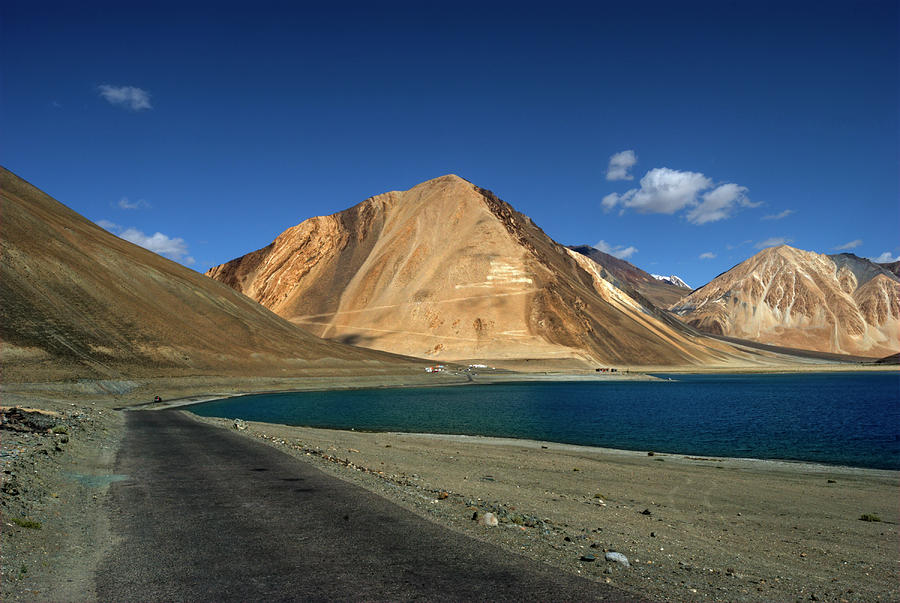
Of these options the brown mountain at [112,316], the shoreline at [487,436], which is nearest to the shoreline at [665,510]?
the shoreline at [487,436]

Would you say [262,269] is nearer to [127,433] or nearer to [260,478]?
[127,433]

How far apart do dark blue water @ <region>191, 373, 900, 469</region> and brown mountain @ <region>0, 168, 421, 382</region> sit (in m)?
17.5

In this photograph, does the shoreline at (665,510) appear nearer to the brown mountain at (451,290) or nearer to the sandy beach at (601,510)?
the sandy beach at (601,510)

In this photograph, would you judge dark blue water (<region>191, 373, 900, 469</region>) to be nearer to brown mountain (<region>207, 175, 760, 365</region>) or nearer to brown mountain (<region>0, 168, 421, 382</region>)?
brown mountain (<region>0, 168, 421, 382</region>)

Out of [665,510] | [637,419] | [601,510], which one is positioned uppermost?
[601,510]

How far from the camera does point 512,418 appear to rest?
159 ft

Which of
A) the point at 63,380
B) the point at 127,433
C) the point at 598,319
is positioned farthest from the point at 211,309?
the point at 598,319

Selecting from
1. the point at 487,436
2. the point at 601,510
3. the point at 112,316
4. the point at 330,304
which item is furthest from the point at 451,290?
the point at 601,510

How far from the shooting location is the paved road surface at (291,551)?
7629mm

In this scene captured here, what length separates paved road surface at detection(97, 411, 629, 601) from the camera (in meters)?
7.63

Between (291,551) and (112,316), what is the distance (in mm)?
80253

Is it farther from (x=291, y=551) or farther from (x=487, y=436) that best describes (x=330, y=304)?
(x=291, y=551)

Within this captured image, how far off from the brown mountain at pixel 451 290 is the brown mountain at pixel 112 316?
42321mm

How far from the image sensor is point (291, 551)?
9.20 m
